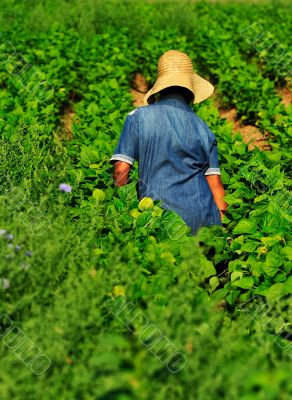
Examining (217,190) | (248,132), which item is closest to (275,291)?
(217,190)

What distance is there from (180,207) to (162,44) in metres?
8.73

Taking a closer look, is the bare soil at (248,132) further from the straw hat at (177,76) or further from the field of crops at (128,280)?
the straw hat at (177,76)

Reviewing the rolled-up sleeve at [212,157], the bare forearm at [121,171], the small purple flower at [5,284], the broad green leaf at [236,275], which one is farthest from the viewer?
the rolled-up sleeve at [212,157]

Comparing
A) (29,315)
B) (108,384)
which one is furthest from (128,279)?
(108,384)

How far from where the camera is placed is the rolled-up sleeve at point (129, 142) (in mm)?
3732

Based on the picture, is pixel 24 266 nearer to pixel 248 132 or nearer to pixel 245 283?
pixel 245 283

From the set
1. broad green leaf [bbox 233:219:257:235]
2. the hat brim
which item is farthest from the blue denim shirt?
broad green leaf [bbox 233:219:257:235]

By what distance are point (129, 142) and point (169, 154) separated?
0.26 m

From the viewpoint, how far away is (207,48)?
12172 mm

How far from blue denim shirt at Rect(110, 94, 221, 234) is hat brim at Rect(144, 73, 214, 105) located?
113 millimetres

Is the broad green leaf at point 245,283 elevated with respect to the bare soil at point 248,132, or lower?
elevated

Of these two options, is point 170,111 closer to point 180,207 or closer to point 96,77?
point 180,207

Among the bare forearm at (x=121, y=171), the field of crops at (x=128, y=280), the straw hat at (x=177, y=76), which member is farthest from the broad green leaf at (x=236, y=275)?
the straw hat at (x=177, y=76)

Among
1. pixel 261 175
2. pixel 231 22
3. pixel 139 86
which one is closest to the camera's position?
pixel 261 175
